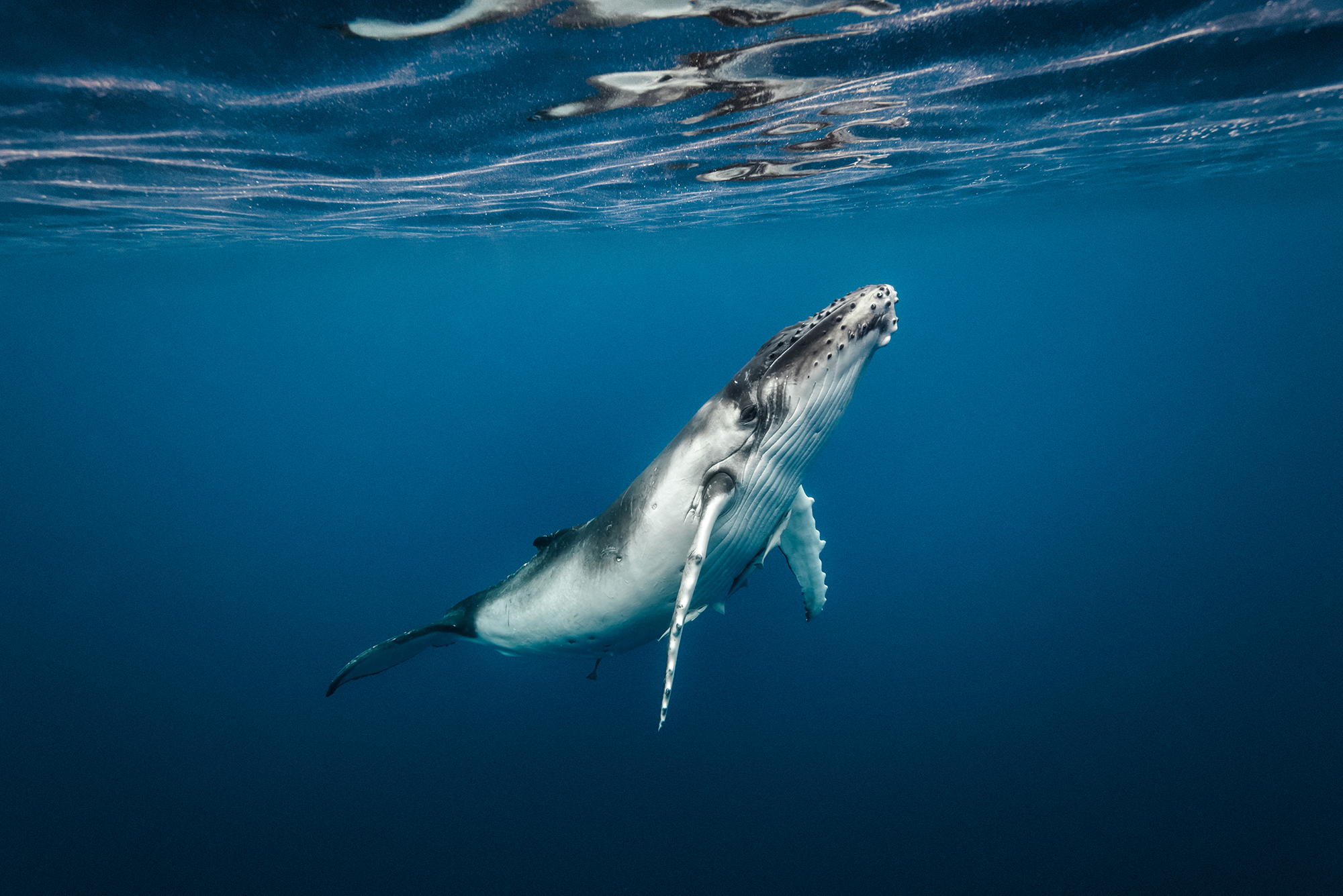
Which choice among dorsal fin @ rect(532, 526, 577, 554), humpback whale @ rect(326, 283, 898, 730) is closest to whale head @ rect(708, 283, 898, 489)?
humpback whale @ rect(326, 283, 898, 730)

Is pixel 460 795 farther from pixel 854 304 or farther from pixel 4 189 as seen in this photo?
pixel 4 189

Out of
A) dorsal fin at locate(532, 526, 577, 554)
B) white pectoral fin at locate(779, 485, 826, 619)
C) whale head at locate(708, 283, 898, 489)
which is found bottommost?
white pectoral fin at locate(779, 485, 826, 619)

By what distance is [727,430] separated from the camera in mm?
3520

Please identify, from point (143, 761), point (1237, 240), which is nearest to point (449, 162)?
point (143, 761)

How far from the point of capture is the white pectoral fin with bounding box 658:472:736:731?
3209 mm

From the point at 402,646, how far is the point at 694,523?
3311 millimetres

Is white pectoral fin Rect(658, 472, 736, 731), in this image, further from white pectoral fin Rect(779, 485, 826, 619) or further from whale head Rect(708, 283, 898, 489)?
white pectoral fin Rect(779, 485, 826, 619)

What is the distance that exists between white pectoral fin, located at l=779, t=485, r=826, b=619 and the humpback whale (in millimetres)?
231

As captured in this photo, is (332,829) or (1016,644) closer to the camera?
(332,829)

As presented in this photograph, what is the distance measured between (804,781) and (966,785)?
3517mm

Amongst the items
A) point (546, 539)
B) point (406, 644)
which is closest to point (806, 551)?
point (546, 539)

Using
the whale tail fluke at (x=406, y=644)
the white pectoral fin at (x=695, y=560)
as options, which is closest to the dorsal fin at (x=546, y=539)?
the whale tail fluke at (x=406, y=644)

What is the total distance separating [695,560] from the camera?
330 cm

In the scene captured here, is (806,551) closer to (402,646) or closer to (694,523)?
(694,523)
